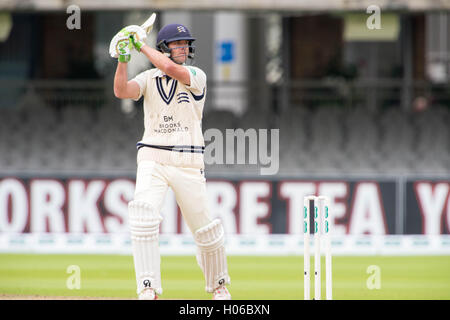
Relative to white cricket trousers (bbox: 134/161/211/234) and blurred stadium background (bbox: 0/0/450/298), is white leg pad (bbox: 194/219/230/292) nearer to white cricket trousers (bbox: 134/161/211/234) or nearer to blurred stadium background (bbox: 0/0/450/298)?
white cricket trousers (bbox: 134/161/211/234)

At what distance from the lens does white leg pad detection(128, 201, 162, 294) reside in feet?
18.9

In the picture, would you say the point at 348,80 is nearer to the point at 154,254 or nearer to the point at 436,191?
the point at 436,191

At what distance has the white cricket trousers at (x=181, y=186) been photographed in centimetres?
592

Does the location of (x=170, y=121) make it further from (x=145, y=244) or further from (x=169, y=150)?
(x=145, y=244)

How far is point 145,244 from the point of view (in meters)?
5.79

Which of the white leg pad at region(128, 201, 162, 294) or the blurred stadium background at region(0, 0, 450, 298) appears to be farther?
the blurred stadium background at region(0, 0, 450, 298)

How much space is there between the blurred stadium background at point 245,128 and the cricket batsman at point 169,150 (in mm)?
3738

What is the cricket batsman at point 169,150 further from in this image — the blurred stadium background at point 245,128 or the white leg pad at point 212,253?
the blurred stadium background at point 245,128

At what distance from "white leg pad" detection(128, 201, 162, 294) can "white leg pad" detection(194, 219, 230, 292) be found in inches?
15.2

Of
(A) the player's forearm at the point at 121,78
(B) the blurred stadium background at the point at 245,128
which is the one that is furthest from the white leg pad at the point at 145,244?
(B) the blurred stadium background at the point at 245,128

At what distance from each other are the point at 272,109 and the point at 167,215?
14.9ft

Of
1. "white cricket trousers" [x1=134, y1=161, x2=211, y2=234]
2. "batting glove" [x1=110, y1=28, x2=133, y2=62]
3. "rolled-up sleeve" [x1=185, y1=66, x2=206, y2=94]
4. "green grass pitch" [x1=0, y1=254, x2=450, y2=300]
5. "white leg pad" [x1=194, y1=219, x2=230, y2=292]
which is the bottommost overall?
"green grass pitch" [x1=0, y1=254, x2=450, y2=300]

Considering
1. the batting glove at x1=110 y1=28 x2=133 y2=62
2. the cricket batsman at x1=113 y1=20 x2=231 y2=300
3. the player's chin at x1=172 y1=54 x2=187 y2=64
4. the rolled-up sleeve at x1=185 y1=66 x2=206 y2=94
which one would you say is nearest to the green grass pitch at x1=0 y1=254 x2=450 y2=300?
the cricket batsman at x1=113 y1=20 x2=231 y2=300

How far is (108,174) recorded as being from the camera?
1178cm
